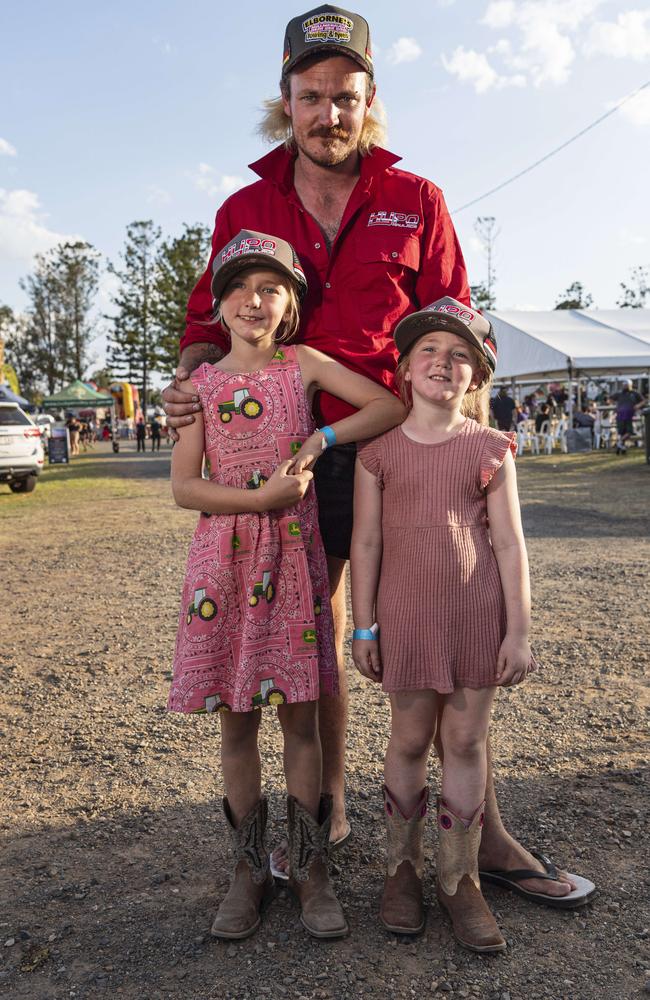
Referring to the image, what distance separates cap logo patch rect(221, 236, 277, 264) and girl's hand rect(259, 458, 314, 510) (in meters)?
0.56

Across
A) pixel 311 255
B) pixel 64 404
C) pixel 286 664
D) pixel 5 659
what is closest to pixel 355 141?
pixel 311 255

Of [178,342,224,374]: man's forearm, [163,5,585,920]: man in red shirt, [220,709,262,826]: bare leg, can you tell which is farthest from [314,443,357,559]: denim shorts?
[220,709,262,826]: bare leg

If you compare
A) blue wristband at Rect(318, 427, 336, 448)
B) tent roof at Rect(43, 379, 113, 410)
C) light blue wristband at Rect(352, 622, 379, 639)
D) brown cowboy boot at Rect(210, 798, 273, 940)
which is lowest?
brown cowboy boot at Rect(210, 798, 273, 940)

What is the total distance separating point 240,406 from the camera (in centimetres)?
240

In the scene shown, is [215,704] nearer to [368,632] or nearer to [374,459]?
[368,632]

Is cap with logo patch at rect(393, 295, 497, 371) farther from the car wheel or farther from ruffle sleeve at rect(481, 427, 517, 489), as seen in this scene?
the car wheel

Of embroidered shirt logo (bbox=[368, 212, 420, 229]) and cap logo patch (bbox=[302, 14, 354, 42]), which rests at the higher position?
cap logo patch (bbox=[302, 14, 354, 42])

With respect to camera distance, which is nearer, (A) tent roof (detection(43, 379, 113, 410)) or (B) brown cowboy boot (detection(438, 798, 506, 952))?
(B) brown cowboy boot (detection(438, 798, 506, 952))

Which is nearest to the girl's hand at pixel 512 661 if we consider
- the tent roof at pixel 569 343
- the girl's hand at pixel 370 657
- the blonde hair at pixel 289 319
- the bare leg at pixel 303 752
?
the girl's hand at pixel 370 657

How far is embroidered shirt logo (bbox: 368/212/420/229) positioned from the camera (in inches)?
100

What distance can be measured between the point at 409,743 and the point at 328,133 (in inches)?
68.5

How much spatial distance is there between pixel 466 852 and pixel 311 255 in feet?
5.72

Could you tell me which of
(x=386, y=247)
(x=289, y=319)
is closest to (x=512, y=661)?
(x=289, y=319)

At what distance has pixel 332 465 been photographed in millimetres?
2604
